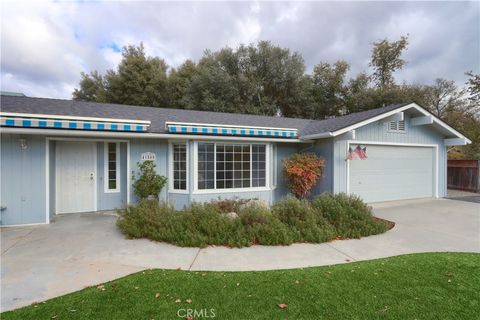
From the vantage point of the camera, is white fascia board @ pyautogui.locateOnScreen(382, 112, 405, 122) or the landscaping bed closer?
the landscaping bed

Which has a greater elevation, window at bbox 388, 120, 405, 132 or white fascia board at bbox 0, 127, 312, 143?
window at bbox 388, 120, 405, 132

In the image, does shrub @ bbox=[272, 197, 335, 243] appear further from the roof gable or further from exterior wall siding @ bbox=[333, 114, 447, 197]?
the roof gable

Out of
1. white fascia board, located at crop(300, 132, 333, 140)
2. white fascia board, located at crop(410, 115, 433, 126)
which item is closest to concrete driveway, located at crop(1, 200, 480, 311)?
white fascia board, located at crop(300, 132, 333, 140)

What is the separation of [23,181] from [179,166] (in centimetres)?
484

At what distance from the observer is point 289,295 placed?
3.51 m

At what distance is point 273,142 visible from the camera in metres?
10.8

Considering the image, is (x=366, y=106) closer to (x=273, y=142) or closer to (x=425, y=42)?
(x=425, y=42)

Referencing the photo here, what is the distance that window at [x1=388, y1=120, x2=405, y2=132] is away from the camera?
11.4 m

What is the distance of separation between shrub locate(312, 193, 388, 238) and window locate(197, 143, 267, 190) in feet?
11.1

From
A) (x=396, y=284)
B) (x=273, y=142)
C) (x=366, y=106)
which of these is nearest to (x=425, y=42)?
(x=366, y=106)

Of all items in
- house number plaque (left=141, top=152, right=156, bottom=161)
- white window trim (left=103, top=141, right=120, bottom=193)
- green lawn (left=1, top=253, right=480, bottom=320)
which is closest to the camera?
green lawn (left=1, top=253, right=480, bottom=320)

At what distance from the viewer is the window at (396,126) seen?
11438mm

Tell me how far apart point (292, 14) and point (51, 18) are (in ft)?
39.2

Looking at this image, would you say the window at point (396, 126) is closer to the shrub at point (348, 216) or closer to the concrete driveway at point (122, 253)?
the concrete driveway at point (122, 253)
